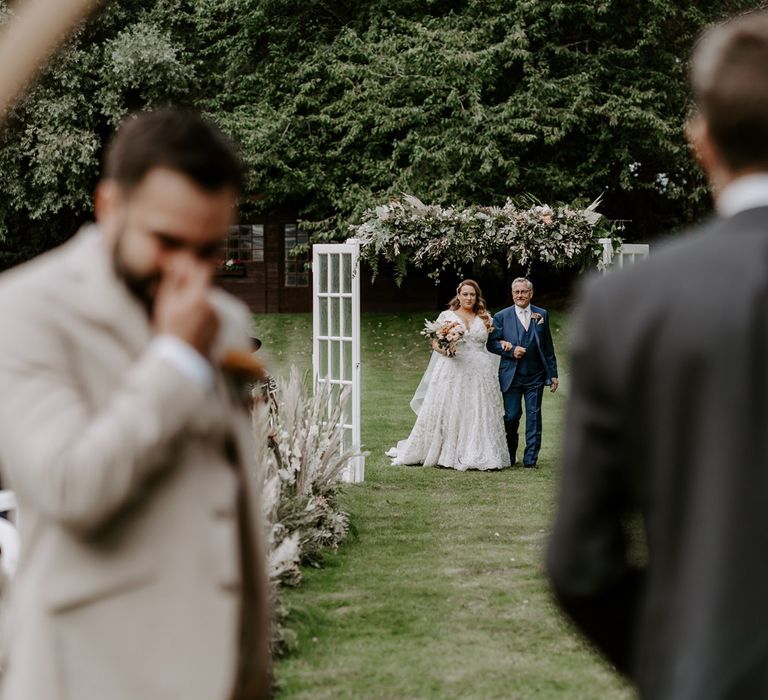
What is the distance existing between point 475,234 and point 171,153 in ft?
40.3

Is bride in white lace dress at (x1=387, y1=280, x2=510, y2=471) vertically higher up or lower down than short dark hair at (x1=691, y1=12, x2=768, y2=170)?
lower down

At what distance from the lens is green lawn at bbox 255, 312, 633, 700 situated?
6.22 metres

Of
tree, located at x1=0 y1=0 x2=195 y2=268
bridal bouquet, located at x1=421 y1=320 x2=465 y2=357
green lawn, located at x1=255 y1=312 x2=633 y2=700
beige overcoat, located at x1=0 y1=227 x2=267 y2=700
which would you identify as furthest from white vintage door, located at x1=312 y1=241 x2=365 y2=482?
tree, located at x1=0 y1=0 x2=195 y2=268

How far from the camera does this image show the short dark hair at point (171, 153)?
2080 mm

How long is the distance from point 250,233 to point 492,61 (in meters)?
12.8

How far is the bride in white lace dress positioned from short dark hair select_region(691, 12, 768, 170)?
1229 cm

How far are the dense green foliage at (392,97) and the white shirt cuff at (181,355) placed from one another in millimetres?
25743

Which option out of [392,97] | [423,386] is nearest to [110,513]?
[423,386]

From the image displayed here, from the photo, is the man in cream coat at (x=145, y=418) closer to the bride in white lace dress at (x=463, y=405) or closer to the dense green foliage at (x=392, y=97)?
the bride in white lace dress at (x=463, y=405)

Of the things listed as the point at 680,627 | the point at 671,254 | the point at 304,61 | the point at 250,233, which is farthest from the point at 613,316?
the point at 250,233

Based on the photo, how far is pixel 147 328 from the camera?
82.5 inches

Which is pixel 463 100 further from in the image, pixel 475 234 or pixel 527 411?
pixel 527 411

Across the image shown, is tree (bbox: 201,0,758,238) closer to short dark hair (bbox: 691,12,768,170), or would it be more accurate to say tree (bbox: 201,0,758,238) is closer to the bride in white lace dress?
the bride in white lace dress

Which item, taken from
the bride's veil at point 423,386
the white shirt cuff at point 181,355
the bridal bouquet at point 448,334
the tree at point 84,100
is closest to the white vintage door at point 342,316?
the bridal bouquet at point 448,334
